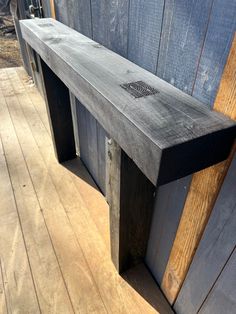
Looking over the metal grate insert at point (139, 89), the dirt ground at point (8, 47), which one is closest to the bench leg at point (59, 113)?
A: the metal grate insert at point (139, 89)

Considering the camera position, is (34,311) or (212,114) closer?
(212,114)

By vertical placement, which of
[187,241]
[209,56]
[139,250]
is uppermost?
[209,56]

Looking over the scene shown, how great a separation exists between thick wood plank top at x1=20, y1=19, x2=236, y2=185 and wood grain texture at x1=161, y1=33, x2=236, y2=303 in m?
0.06

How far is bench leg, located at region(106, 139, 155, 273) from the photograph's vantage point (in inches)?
47.2

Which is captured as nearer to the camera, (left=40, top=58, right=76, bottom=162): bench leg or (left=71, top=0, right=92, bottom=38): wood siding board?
(left=71, top=0, right=92, bottom=38): wood siding board

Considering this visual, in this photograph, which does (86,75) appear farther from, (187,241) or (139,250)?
(139,250)

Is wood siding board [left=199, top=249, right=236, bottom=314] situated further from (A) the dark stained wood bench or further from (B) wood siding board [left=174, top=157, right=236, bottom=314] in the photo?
(A) the dark stained wood bench

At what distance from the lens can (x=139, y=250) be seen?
5.52 ft

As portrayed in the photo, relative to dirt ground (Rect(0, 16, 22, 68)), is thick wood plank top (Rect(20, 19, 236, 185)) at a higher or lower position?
higher

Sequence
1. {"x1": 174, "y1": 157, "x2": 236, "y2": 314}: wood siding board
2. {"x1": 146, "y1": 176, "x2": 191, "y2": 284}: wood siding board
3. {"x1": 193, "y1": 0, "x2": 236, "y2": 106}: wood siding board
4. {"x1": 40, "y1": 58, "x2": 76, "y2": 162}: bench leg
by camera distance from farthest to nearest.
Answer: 1. {"x1": 40, "y1": 58, "x2": 76, "y2": 162}: bench leg
2. {"x1": 146, "y1": 176, "x2": 191, "y2": 284}: wood siding board
3. {"x1": 174, "y1": 157, "x2": 236, "y2": 314}: wood siding board
4. {"x1": 193, "y1": 0, "x2": 236, "y2": 106}: wood siding board

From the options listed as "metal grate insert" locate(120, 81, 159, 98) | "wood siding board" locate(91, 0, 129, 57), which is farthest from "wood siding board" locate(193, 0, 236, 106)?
"wood siding board" locate(91, 0, 129, 57)

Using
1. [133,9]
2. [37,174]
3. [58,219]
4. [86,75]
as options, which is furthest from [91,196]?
[133,9]

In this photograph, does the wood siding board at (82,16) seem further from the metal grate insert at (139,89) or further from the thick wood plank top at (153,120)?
the metal grate insert at (139,89)

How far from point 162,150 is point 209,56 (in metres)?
0.36
